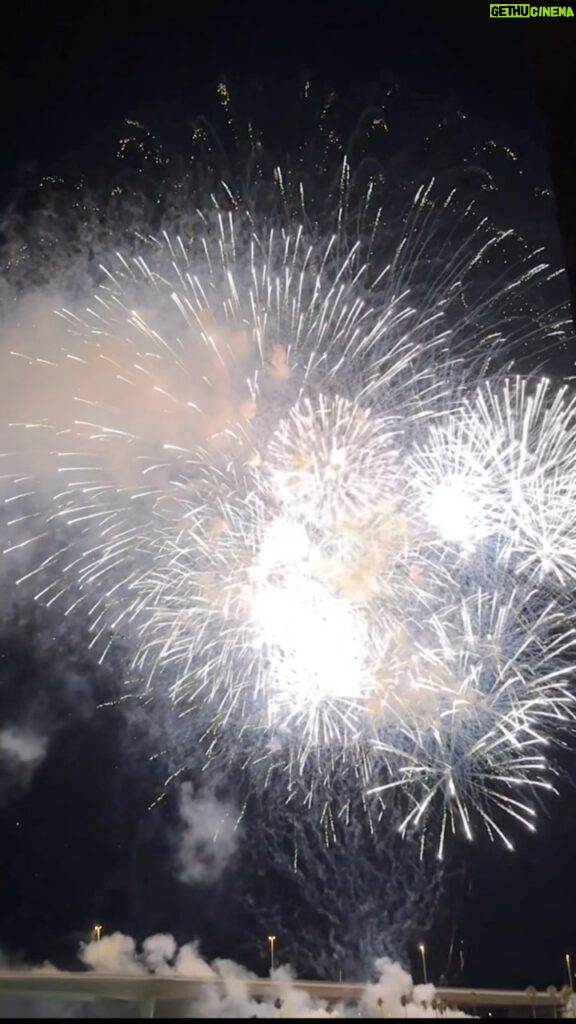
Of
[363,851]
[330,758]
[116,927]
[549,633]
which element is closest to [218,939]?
[116,927]

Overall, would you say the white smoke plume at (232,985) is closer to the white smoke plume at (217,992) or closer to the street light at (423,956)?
the white smoke plume at (217,992)

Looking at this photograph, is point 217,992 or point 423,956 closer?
point 217,992

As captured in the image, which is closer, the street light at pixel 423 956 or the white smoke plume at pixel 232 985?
the white smoke plume at pixel 232 985

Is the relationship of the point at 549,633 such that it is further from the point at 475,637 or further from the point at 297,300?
the point at 297,300

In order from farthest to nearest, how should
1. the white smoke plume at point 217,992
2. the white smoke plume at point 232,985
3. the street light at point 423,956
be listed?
the street light at point 423,956 < the white smoke plume at point 232,985 < the white smoke plume at point 217,992

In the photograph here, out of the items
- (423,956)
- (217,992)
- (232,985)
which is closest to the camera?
(232,985)

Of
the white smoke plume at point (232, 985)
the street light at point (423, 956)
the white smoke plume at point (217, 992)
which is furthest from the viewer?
the street light at point (423, 956)

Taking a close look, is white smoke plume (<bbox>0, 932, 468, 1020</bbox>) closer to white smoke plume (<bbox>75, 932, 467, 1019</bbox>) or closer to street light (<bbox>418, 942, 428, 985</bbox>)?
white smoke plume (<bbox>75, 932, 467, 1019</bbox>)

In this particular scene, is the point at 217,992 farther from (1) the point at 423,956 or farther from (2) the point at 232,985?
(1) the point at 423,956

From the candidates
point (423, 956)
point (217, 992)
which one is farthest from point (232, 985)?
point (423, 956)

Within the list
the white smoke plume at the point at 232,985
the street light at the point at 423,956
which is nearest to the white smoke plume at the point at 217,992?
the white smoke plume at the point at 232,985

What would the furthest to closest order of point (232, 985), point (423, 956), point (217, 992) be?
point (423, 956), point (217, 992), point (232, 985)
